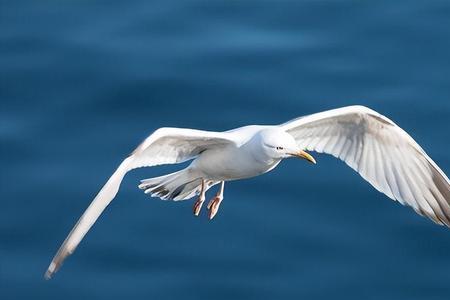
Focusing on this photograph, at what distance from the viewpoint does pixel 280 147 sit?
1260 centimetres

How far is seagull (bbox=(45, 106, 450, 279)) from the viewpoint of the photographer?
1295 centimetres

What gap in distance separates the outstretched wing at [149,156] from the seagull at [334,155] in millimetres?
12

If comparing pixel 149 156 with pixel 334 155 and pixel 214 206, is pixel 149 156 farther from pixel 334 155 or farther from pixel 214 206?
pixel 334 155

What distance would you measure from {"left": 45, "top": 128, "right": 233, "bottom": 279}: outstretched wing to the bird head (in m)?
0.42

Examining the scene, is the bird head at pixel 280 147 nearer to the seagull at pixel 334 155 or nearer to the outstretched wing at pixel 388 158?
the seagull at pixel 334 155

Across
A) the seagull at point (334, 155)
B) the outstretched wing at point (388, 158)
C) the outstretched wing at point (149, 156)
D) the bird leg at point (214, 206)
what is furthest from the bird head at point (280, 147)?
the bird leg at point (214, 206)

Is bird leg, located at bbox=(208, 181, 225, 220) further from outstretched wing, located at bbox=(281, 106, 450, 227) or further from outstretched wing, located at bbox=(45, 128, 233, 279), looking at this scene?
outstretched wing, located at bbox=(281, 106, 450, 227)

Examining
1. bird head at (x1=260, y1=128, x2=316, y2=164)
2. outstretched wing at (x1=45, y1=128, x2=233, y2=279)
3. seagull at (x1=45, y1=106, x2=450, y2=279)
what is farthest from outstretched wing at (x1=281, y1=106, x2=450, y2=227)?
outstretched wing at (x1=45, y1=128, x2=233, y2=279)

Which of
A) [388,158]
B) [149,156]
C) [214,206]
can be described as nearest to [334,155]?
[388,158]

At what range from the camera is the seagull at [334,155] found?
42.5 ft

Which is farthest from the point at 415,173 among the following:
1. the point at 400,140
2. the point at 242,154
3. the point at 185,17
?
the point at 185,17

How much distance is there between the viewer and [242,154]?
508 inches

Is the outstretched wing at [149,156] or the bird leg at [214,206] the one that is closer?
the outstretched wing at [149,156]

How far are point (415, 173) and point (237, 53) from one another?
16.9ft
